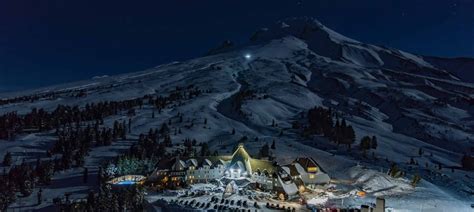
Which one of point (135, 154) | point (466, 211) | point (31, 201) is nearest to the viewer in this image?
point (466, 211)

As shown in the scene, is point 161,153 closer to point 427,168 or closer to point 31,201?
point 31,201

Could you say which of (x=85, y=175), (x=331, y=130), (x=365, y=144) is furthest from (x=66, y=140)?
(x=365, y=144)

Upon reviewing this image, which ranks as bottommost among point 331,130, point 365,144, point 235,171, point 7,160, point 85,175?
point 85,175

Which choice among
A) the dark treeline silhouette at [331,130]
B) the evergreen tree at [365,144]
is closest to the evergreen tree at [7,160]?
the dark treeline silhouette at [331,130]

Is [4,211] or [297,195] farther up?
[297,195]

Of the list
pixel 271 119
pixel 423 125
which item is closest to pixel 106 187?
pixel 271 119

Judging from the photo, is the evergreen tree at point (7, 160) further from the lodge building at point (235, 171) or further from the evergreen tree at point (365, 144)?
the evergreen tree at point (365, 144)

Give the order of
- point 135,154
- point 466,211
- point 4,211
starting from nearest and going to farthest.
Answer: point 466,211 < point 4,211 < point 135,154

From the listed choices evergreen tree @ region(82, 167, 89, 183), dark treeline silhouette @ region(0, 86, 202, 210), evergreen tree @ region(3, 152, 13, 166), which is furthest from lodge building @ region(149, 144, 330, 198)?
evergreen tree @ region(3, 152, 13, 166)

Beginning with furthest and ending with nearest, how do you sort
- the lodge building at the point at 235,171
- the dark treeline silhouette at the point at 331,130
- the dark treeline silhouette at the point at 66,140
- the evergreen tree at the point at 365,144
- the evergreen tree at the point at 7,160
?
the dark treeline silhouette at the point at 331,130 → the evergreen tree at the point at 365,144 → the evergreen tree at the point at 7,160 → the dark treeline silhouette at the point at 66,140 → the lodge building at the point at 235,171

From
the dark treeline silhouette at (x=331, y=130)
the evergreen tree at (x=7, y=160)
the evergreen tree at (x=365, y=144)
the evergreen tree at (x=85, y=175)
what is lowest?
the evergreen tree at (x=85, y=175)

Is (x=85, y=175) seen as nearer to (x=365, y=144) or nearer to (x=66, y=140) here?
(x=66, y=140)
